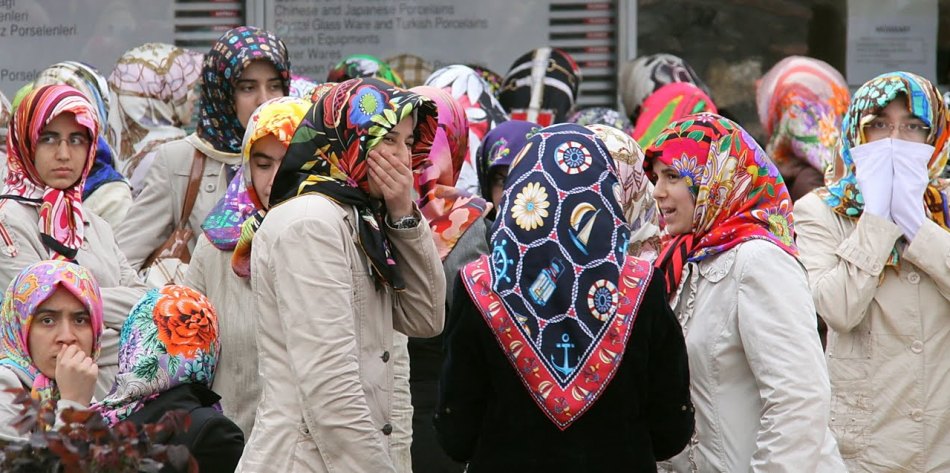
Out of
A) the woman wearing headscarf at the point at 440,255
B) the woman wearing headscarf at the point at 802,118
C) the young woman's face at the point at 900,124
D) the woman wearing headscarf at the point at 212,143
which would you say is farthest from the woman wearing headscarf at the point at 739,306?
the woman wearing headscarf at the point at 802,118

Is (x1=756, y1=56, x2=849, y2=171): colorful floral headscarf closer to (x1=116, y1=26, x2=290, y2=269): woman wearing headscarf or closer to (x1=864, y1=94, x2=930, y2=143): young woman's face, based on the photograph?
(x1=864, y1=94, x2=930, y2=143): young woman's face

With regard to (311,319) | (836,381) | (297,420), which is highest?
(311,319)

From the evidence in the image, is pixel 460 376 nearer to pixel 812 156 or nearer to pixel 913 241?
pixel 913 241

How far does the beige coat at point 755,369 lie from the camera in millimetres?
4152

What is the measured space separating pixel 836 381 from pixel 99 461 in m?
3.30

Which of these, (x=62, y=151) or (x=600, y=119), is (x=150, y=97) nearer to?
(x=62, y=151)

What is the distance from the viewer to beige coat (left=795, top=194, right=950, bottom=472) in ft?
17.9

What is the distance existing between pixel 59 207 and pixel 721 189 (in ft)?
8.36

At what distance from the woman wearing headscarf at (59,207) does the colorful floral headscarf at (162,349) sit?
27.9 inches

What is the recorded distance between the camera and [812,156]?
7684 millimetres

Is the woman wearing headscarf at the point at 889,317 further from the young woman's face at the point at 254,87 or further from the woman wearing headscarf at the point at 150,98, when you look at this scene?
the woman wearing headscarf at the point at 150,98

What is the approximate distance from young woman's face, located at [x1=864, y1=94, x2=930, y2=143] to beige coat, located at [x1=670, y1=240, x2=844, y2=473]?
5.43ft

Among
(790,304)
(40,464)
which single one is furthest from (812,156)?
(40,464)

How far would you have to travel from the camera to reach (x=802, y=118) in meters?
7.90
